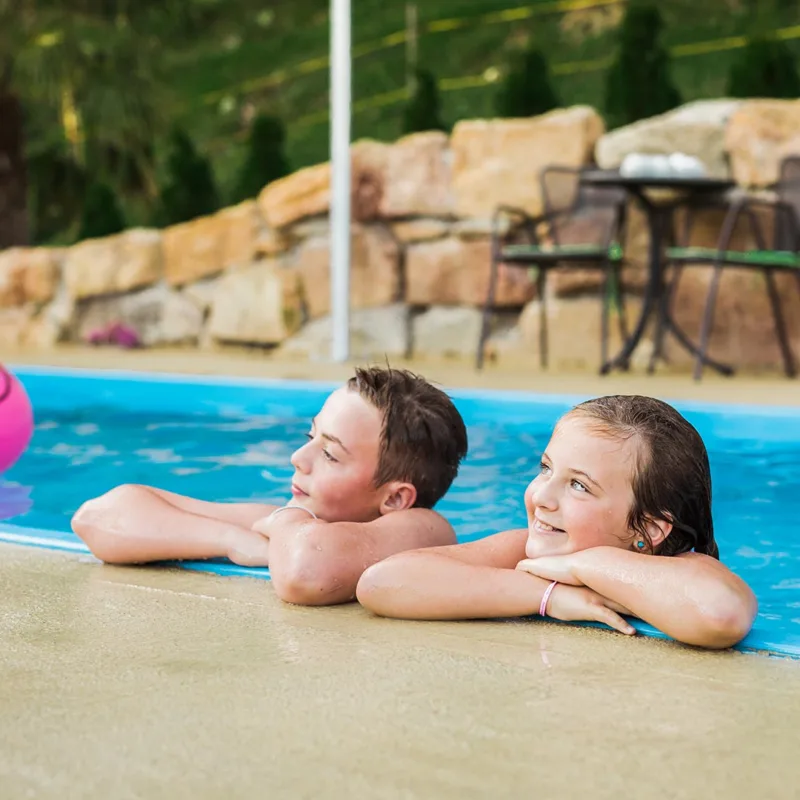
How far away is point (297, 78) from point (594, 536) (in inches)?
400

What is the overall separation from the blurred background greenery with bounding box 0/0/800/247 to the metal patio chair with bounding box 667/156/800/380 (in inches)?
74.4

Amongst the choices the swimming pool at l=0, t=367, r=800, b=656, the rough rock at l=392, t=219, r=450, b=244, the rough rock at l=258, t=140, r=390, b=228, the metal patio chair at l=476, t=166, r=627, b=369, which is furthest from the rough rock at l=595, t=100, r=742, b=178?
the swimming pool at l=0, t=367, r=800, b=656

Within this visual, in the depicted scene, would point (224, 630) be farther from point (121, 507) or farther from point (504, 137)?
point (504, 137)

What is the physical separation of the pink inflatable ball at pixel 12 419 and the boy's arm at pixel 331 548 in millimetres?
1369

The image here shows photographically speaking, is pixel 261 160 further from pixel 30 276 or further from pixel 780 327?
pixel 780 327

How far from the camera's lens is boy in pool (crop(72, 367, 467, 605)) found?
2254 millimetres

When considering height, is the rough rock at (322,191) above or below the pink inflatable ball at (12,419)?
above

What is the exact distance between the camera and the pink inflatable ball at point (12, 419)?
11.0 ft

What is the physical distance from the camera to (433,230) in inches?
309

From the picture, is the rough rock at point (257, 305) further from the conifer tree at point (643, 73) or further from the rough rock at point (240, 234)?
the conifer tree at point (643, 73)

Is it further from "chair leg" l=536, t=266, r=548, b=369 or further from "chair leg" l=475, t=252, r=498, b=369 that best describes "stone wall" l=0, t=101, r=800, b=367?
"chair leg" l=475, t=252, r=498, b=369

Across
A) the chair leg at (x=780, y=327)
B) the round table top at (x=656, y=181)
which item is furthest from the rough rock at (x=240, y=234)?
the chair leg at (x=780, y=327)

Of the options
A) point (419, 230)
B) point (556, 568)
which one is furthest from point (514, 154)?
point (556, 568)

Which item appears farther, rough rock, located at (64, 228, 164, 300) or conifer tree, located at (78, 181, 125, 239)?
conifer tree, located at (78, 181, 125, 239)
